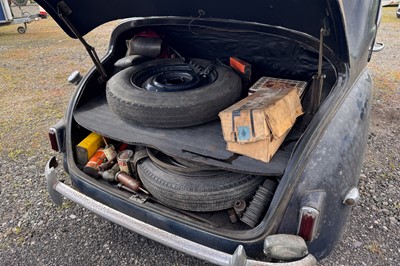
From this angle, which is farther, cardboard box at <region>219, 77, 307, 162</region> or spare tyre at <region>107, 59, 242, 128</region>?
spare tyre at <region>107, 59, 242, 128</region>

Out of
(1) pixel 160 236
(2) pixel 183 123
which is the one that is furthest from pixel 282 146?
(1) pixel 160 236

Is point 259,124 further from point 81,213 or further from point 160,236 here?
point 81,213

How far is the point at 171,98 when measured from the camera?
74.3 inches

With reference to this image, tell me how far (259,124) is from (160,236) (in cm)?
71

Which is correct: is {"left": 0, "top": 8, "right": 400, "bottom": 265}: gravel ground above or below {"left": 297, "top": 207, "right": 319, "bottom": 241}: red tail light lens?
below

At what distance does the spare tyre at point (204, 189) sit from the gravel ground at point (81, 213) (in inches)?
19.0

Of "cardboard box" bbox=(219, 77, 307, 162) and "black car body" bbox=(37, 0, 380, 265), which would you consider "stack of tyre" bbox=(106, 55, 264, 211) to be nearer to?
"black car body" bbox=(37, 0, 380, 265)

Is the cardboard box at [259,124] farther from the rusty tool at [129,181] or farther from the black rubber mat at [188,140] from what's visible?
the rusty tool at [129,181]

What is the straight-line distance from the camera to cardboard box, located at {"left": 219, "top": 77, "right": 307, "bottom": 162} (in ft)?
5.04

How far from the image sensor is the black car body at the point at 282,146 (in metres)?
1.51

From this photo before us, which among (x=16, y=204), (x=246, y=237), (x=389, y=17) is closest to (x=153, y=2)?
(x=246, y=237)

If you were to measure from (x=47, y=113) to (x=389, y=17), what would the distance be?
1005cm

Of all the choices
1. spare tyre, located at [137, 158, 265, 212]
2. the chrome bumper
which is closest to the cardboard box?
spare tyre, located at [137, 158, 265, 212]

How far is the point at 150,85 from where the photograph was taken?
2.24 m
